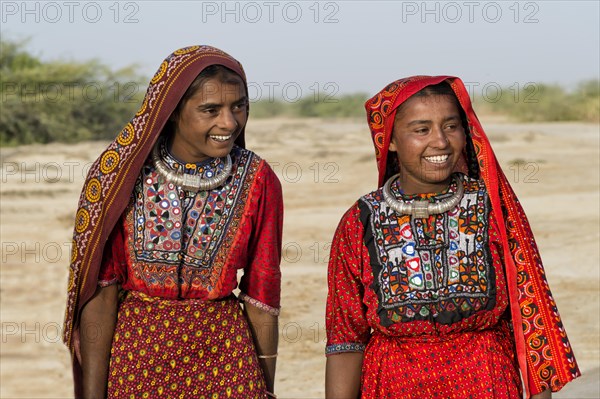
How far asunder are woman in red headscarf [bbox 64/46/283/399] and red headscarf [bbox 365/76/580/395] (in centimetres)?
67

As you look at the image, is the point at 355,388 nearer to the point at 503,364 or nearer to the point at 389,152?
the point at 503,364

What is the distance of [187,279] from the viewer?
3709mm

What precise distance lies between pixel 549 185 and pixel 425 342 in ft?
39.7

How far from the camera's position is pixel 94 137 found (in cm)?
2223

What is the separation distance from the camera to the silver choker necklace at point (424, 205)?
3.54m

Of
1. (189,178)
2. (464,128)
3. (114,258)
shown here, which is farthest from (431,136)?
(114,258)

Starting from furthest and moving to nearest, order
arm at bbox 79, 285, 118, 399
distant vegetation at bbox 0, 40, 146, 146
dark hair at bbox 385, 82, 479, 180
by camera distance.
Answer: distant vegetation at bbox 0, 40, 146, 146, arm at bbox 79, 285, 118, 399, dark hair at bbox 385, 82, 479, 180

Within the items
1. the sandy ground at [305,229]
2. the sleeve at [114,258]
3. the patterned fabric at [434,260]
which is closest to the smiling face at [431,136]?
the patterned fabric at [434,260]

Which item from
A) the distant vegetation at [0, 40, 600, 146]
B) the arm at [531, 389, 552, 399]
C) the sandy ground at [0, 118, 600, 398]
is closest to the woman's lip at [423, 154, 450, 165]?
the arm at [531, 389, 552, 399]

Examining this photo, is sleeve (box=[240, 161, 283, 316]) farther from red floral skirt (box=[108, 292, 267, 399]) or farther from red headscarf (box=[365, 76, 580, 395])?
red headscarf (box=[365, 76, 580, 395])

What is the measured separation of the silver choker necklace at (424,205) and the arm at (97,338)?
3.61ft

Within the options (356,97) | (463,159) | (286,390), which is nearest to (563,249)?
(286,390)

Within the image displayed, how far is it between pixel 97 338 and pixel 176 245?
46cm

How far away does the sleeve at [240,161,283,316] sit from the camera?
3828 mm
